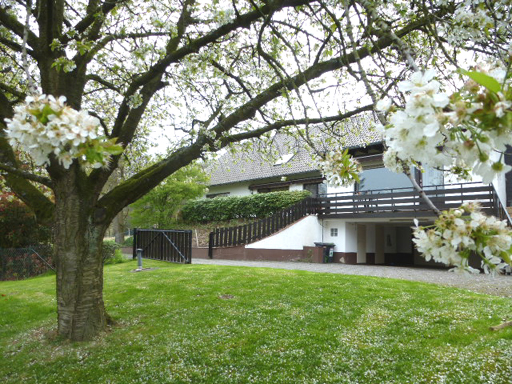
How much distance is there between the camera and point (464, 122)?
1176 mm

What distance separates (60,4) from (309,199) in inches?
483

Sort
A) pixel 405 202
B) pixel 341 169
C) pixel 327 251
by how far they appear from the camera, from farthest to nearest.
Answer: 1. pixel 327 251
2. pixel 405 202
3. pixel 341 169

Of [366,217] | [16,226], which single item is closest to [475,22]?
[366,217]

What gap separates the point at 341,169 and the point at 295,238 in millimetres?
12586

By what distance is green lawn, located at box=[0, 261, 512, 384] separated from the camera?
3.59 metres

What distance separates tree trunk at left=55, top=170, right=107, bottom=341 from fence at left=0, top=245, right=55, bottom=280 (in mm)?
9164

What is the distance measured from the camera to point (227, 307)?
5.84 meters

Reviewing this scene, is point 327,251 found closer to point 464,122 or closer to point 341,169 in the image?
point 341,169

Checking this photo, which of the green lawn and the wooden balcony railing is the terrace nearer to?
the wooden balcony railing

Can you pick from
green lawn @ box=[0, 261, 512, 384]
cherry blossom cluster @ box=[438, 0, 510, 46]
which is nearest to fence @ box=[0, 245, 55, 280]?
green lawn @ box=[0, 261, 512, 384]

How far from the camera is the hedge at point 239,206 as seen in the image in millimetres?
17406

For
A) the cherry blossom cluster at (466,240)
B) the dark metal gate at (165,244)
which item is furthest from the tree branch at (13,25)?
the dark metal gate at (165,244)

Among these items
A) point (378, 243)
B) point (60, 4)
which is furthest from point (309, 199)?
point (60, 4)

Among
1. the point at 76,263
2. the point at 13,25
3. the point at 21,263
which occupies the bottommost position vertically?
Result: the point at 21,263
